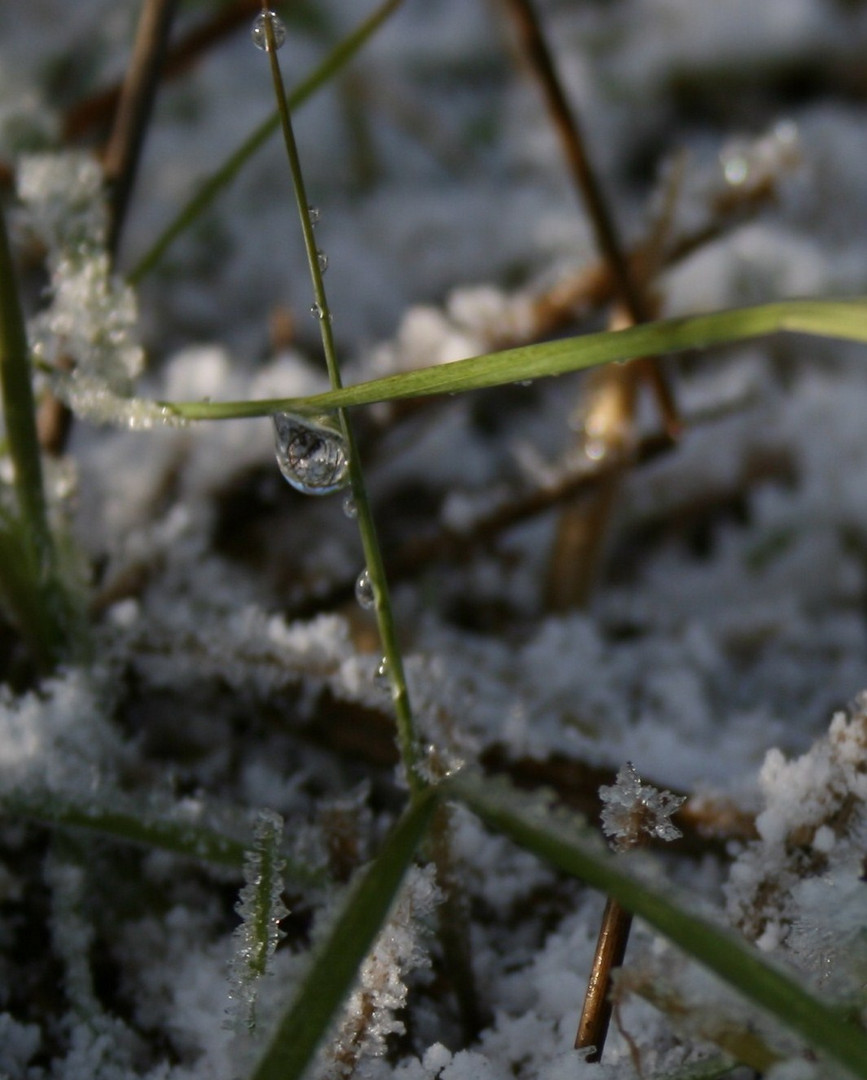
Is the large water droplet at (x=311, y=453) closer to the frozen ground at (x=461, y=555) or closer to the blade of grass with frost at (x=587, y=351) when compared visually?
the blade of grass with frost at (x=587, y=351)

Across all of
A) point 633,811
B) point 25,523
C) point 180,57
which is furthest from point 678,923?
point 180,57

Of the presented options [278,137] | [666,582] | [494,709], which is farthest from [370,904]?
[278,137]

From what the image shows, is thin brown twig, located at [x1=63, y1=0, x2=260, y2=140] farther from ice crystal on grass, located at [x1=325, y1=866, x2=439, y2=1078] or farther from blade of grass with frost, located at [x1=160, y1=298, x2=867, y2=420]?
ice crystal on grass, located at [x1=325, y1=866, x2=439, y2=1078]

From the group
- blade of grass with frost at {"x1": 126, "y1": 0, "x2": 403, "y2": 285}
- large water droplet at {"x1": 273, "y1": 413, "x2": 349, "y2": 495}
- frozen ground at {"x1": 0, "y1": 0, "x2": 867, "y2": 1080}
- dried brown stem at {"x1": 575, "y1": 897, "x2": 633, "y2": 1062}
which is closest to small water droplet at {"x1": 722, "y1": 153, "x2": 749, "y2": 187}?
frozen ground at {"x1": 0, "y1": 0, "x2": 867, "y2": 1080}

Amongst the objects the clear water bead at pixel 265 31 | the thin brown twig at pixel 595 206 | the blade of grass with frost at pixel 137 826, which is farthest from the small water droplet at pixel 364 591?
the thin brown twig at pixel 595 206

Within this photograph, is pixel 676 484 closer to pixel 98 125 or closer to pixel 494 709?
pixel 494 709
